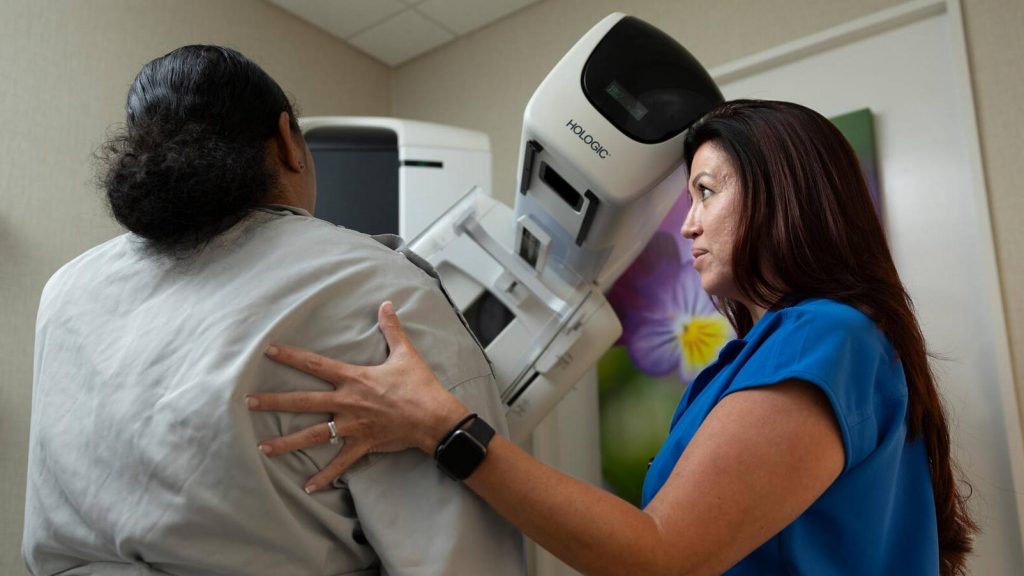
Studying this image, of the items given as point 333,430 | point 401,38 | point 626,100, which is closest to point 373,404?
point 333,430

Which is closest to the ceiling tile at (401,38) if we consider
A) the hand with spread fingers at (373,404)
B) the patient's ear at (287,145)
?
the patient's ear at (287,145)

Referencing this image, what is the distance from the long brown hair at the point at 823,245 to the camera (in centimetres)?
85

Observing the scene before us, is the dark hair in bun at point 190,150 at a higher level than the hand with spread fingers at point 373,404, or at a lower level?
higher

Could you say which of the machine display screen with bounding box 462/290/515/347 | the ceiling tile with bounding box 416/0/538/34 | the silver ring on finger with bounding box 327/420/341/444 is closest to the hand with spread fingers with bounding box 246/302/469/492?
the silver ring on finger with bounding box 327/420/341/444

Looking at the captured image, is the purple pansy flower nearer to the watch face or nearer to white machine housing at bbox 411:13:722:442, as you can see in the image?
white machine housing at bbox 411:13:722:442

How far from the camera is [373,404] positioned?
2.50ft

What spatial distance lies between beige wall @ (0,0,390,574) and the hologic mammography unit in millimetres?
723

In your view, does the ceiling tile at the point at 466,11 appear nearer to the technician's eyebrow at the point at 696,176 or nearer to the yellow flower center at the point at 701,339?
the yellow flower center at the point at 701,339

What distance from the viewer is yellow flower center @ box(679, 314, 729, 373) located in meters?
2.01

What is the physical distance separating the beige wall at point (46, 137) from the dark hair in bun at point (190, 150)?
121cm

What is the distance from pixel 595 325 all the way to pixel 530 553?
112cm

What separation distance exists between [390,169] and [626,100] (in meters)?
0.85

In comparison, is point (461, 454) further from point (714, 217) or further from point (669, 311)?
point (669, 311)

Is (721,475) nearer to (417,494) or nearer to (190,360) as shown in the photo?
Result: (417,494)
